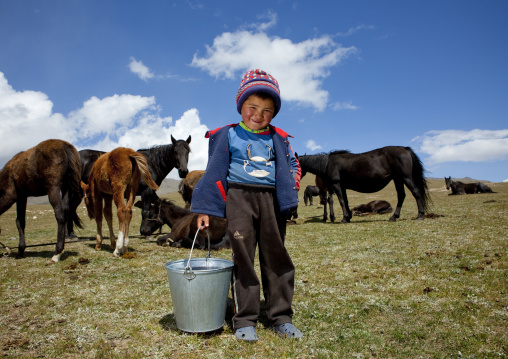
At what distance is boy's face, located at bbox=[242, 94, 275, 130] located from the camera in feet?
10.3

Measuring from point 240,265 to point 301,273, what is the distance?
2.55 metres

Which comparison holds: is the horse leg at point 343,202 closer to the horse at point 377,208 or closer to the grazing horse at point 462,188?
the horse at point 377,208

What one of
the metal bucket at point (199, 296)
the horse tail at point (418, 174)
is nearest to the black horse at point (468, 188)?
the horse tail at point (418, 174)

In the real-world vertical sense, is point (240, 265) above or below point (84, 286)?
above

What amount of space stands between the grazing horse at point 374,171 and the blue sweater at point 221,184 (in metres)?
10.3

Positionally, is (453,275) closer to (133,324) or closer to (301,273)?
(301,273)

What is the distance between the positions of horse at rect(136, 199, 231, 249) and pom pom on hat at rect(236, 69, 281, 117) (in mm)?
3835

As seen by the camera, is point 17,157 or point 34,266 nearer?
point 34,266

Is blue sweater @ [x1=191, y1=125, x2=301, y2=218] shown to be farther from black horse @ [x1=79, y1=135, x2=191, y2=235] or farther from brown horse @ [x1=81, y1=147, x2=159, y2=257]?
black horse @ [x1=79, y1=135, x2=191, y2=235]

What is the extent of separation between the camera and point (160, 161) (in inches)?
429

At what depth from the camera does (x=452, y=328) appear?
10.0 feet

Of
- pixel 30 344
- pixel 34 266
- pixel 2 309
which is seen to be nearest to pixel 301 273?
pixel 30 344

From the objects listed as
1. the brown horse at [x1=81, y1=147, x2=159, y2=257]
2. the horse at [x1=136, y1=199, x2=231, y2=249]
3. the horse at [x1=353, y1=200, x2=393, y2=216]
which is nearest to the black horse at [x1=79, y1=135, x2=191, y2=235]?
the horse at [x1=136, y1=199, x2=231, y2=249]

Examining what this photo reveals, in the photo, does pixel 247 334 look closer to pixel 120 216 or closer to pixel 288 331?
pixel 288 331
